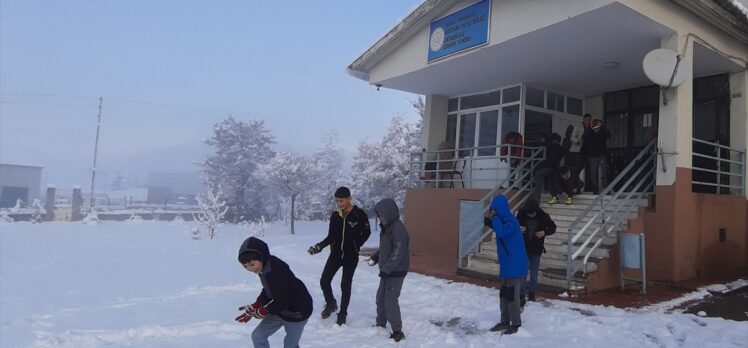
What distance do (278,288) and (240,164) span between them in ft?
127

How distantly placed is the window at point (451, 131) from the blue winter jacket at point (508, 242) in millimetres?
9282

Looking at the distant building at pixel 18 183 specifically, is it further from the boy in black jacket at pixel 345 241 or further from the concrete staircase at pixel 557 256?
the boy in black jacket at pixel 345 241

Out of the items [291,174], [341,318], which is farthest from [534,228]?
[291,174]

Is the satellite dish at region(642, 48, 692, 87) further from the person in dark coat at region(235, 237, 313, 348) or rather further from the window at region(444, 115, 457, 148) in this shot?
the person in dark coat at region(235, 237, 313, 348)

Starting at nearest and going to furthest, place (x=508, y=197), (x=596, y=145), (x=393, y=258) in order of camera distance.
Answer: (x=393, y=258) < (x=596, y=145) < (x=508, y=197)

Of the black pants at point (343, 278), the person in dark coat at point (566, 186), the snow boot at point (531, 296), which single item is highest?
the person in dark coat at point (566, 186)

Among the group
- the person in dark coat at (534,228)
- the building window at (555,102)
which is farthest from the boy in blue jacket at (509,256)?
the building window at (555,102)

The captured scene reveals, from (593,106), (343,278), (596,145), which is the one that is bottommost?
(343,278)

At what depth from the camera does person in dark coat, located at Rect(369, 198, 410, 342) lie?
16.5 ft

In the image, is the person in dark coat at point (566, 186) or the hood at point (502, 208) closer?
the hood at point (502, 208)

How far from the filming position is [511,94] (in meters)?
12.7

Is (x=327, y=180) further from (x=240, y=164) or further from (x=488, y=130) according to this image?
(x=488, y=130)

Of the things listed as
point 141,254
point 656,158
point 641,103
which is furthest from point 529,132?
point 141,254

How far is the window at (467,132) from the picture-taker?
13.8 metres
